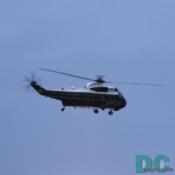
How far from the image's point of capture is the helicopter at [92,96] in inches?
3932

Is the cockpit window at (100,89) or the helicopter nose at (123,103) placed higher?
the cockpit window at (100,89)

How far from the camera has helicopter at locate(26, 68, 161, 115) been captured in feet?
328

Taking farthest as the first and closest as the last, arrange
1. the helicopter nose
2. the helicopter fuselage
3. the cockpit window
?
the helicopter nose → the cockpit window → the helicopter fuselage

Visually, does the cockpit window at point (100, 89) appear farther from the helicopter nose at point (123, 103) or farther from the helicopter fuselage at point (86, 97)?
the helicopter nose at point (123, 103)

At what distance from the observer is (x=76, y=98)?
3935 inches

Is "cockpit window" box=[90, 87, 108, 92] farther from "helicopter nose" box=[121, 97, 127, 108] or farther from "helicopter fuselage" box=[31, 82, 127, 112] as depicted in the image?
"helicopter nose" box=[121, 97, 127, 108]

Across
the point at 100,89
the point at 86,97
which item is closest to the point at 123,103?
the point at 100,89

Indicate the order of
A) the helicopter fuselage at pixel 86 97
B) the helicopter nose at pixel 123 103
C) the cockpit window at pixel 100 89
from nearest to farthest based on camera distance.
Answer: the helicopter fuselage at pixel 86 97 → the cockpit window at pixel 100 89 → the helicopter nose at pixel 123 103

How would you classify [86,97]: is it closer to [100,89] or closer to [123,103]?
[100,89]

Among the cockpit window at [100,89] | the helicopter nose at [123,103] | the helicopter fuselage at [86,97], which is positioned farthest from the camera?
the helicopter nose at [123,103]

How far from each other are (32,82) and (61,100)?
20.6 ft

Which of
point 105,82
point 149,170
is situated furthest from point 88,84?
point 149,170

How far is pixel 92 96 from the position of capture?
102062 mm

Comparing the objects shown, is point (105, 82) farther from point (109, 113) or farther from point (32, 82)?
point (32, 82)
